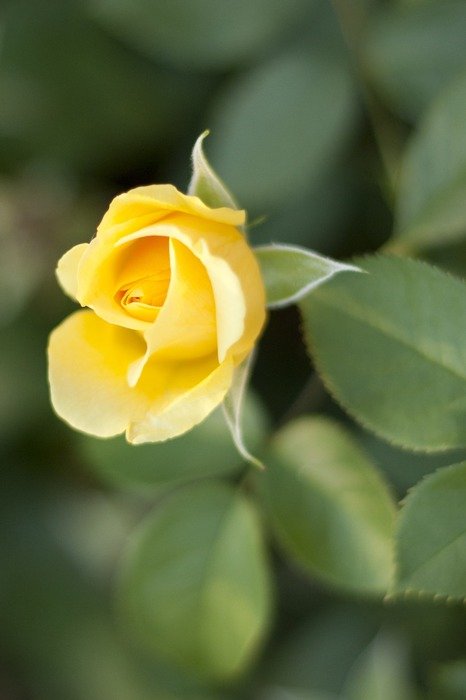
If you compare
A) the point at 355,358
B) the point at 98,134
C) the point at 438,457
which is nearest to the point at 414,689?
the point at 438,457

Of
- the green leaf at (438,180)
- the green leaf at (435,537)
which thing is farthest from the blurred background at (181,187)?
the green leaf at (435,537)

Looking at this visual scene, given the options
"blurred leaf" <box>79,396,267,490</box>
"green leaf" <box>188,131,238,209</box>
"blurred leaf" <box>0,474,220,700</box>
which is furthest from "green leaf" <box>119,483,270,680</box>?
"blurred leaf" <box>0,474,220,700</box>

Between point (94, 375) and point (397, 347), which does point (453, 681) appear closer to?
point (397, 347)

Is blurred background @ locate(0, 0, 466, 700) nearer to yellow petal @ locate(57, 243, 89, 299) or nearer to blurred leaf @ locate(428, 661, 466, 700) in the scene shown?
blurred leaf @ locate(428, 661, 466, 700)

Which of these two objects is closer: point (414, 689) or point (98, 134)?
point (414, 689)

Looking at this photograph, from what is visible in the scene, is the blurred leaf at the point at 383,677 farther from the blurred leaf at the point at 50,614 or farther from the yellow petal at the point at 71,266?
the yellow petal at the point at 71,266

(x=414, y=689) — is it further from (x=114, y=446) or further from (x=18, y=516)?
(x=18, y=516)
